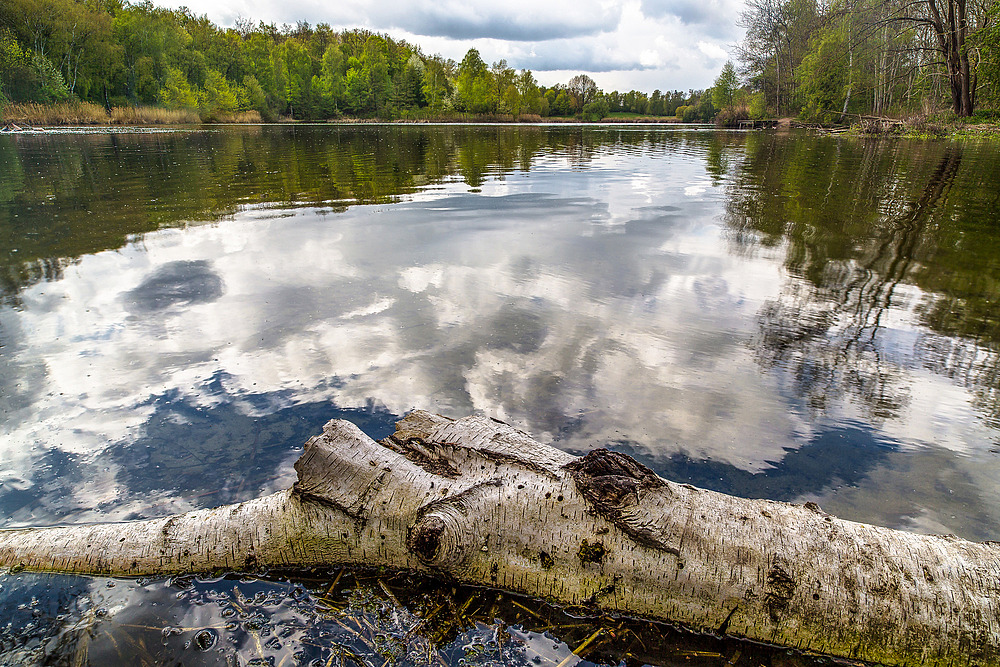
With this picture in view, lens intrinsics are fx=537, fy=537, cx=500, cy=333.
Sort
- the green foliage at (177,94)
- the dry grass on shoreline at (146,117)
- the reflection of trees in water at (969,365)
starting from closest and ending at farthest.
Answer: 1. the reflection of trees in water at (969,365)
2. the dry grass on shoreline at (146,117)
3. the green foliage at (177,94)

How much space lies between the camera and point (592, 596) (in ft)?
8.16

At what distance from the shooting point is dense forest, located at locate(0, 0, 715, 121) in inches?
2544

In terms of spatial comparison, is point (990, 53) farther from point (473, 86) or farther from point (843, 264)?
point (473, 86)

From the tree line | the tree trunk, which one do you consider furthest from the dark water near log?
the tree line

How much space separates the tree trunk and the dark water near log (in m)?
0.15

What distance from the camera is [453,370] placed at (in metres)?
5.04

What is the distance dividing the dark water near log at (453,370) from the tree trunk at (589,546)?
0.50 ft

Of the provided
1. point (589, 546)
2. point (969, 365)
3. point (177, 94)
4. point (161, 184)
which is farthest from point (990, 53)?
point (177, 94)

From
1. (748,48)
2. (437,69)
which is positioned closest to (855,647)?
(748,48)

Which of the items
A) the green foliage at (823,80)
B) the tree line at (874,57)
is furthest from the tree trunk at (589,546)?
the green foliage at (823,80)

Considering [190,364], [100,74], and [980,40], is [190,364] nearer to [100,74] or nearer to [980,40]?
Result: [980,40]

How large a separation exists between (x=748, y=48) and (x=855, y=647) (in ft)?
288

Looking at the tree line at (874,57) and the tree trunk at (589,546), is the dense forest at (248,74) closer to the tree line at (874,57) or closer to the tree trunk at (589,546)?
the tree line at (874,57)

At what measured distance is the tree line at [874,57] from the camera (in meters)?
30.0
